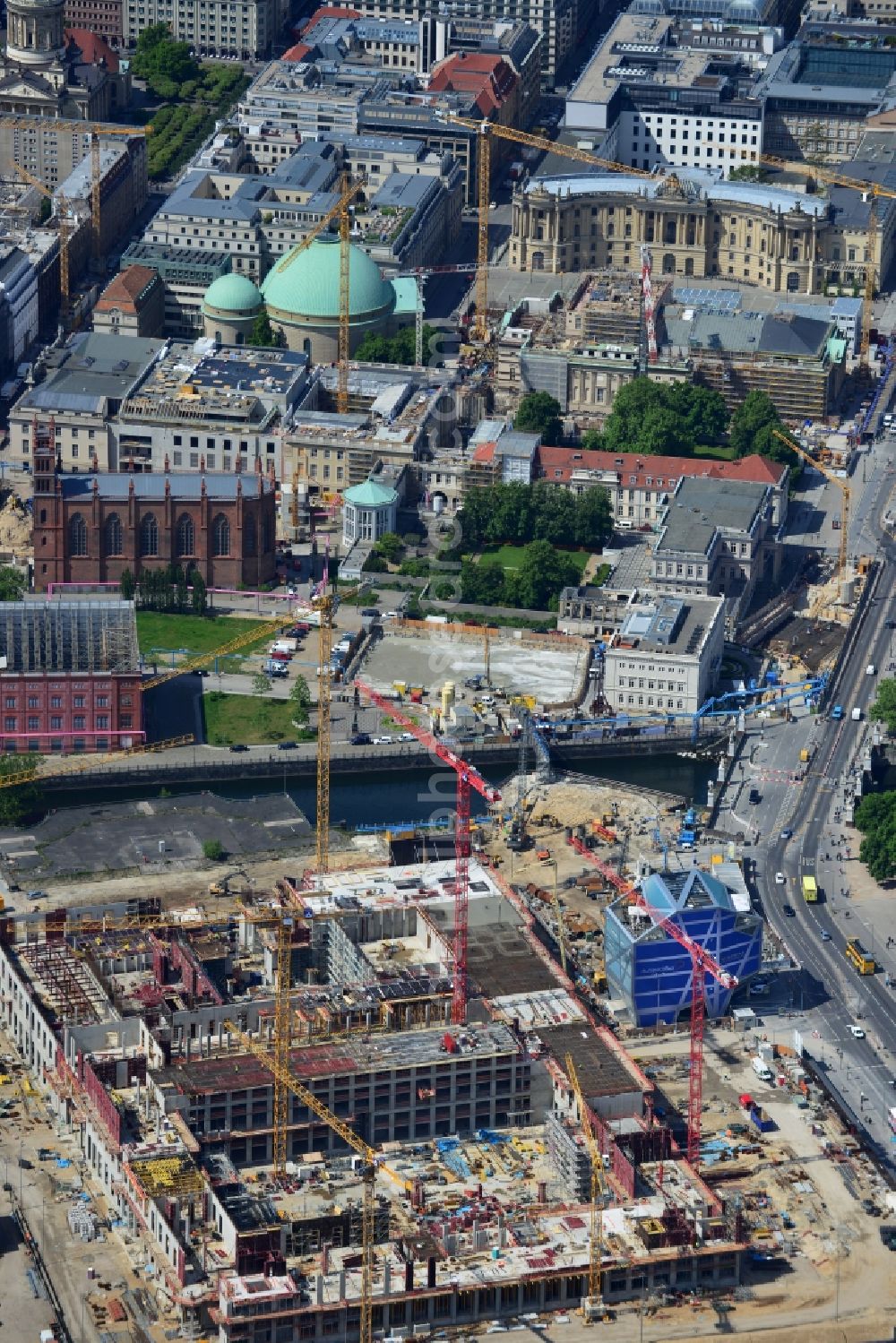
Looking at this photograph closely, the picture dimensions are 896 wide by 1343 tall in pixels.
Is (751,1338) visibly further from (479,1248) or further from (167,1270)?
(167,1270)


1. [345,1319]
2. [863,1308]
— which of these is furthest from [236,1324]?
[863,1308]

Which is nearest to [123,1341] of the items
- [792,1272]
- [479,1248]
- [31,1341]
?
[31,1341]

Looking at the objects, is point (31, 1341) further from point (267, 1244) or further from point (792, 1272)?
point (792, 1272)

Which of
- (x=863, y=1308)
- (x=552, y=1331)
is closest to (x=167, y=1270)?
(x=552, y=1331)

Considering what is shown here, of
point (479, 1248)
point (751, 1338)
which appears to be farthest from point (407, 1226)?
point (751, 1338)

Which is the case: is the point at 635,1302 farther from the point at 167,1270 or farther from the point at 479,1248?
the point at 167,1270

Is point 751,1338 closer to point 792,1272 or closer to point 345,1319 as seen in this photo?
point 792,1272
